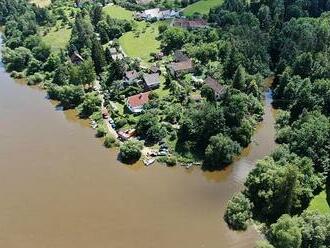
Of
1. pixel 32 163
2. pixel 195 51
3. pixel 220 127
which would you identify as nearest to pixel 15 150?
pixel 32 163

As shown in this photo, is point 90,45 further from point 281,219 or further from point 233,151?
point 281,219

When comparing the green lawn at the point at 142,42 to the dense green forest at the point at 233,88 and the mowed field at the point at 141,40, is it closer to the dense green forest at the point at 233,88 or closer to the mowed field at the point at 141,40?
the mowed field at the point at 141,40

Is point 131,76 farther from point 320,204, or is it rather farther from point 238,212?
point 320,204

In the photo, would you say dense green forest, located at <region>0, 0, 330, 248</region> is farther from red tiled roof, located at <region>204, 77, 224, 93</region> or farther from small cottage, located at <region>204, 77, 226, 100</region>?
red tiled roof, located at <region>204, 77, 224, 93</region>

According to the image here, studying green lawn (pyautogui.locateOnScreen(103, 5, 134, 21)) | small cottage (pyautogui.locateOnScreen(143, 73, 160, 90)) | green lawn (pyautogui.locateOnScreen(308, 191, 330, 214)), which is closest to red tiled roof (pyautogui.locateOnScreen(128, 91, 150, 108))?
small cottage (pyautogui.locateOnScreen(143, 73, 160, 90))

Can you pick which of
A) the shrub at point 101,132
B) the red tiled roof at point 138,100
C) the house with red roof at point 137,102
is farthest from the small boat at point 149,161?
the red tiled roof at point 138,100

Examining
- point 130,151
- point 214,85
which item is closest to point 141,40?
point 214,85
